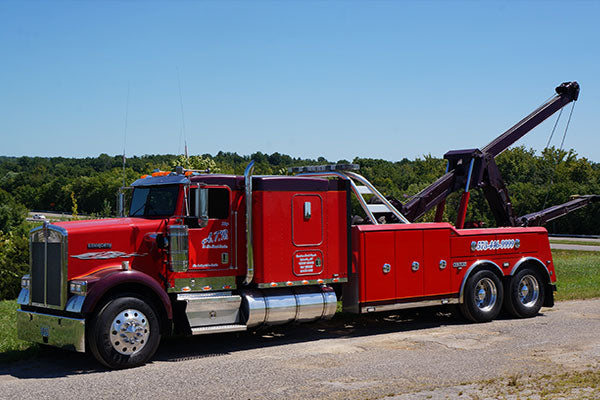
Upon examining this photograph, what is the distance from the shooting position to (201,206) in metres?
10.6

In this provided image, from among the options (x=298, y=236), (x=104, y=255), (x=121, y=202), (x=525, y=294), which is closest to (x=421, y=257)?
(x=298, y=236)

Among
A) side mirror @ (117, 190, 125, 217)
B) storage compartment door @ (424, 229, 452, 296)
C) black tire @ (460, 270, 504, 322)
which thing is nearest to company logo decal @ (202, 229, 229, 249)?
side mirror @ (117, 190, 125, 217)

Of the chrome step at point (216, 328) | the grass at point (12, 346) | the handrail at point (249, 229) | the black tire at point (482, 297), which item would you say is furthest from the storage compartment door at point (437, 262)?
the grass at point (12, 346)

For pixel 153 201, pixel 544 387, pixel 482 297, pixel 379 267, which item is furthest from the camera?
pixel 482 297

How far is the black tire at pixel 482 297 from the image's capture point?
13484mm

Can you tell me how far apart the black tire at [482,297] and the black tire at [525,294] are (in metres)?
0.29

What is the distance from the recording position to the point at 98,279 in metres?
9.69

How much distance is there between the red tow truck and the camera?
9.88m

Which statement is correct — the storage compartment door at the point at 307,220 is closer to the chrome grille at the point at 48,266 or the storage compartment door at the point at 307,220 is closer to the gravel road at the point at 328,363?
the gravel road at the point at 328,363

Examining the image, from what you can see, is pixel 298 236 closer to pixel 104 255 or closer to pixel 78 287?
pixel 104 255

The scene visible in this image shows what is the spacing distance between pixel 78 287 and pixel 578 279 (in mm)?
17800

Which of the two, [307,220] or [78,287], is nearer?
[78,287]

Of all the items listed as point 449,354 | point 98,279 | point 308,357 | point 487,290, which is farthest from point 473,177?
point 98,279

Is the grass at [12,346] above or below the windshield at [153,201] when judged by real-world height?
below
